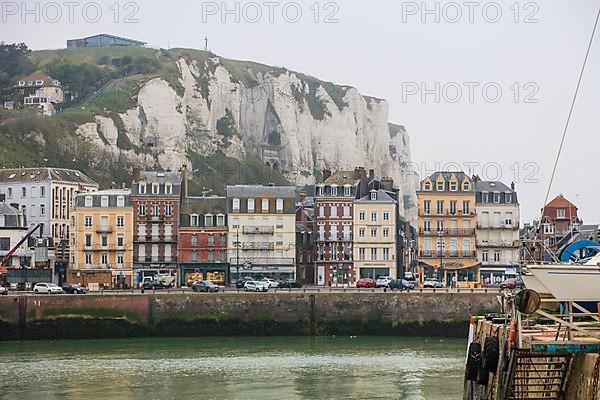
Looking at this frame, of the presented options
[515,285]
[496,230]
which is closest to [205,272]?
[496,230]

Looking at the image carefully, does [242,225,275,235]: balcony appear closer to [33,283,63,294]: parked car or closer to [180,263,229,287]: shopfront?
[180,263,229,287]: shopfront

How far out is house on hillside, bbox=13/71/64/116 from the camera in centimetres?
15794

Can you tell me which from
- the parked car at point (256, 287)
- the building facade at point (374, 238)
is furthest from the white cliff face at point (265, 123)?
the parked car at point (256, 287)

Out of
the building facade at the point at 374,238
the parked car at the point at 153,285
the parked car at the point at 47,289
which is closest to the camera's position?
the parked car at the point at 47,289

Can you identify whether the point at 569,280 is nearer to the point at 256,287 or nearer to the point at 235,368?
the point at 235,368

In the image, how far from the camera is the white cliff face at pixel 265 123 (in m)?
152

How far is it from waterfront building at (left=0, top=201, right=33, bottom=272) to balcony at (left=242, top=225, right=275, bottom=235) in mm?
16223

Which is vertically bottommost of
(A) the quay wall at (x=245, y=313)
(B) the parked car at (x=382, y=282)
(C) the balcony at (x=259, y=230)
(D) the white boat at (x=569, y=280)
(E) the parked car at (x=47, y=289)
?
(A) the quay wall at (x=245, y=313)

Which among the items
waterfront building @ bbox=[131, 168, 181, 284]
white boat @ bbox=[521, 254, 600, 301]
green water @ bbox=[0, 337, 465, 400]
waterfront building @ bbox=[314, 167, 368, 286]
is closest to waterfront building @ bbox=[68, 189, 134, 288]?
waterfront building @ bbox=[131, 168, 181, 284]

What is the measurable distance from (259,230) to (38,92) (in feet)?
291

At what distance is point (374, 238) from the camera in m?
83.4

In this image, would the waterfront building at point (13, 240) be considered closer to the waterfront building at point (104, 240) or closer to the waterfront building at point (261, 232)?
the waterfront building at point (104, 240)

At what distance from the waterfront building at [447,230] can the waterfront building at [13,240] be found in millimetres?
28772

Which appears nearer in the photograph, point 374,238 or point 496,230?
point 496,230
